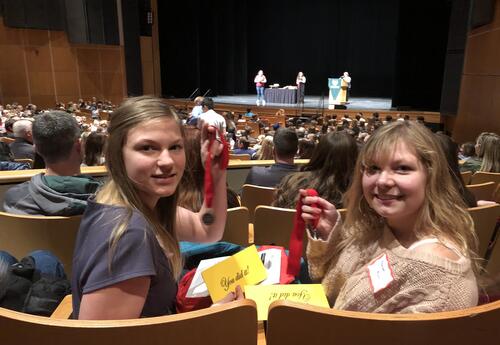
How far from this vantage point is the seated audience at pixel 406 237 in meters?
1.02

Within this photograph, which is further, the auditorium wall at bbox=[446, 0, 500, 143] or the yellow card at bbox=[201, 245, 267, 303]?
the auditorium wall at bbox=[446, 0, 500, 143]

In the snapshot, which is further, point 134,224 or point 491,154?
point 491,154

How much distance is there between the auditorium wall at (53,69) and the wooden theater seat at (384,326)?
1398 centimetres

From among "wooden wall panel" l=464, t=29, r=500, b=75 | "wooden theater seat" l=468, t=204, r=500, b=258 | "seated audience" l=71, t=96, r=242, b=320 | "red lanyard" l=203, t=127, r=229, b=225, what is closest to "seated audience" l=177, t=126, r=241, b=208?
"red lanyard" l=203, t=127, r=229, b=225

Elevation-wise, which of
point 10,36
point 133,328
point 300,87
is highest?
point 10,36

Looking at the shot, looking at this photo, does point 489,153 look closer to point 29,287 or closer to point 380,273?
point 380,273

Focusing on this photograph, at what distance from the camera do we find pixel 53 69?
12891 mm

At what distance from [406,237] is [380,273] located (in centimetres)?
18

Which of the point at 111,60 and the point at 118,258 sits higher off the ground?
the point at 111,60

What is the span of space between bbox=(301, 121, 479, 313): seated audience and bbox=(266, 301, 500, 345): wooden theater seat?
0.19 metres

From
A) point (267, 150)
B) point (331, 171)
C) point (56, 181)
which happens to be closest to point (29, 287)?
point (56, 181)

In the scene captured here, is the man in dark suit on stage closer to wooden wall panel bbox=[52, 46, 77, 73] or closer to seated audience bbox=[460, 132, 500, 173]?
seated audience bbox=[460, 132, 500, 173]

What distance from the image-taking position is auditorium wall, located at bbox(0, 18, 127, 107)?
12.1 m

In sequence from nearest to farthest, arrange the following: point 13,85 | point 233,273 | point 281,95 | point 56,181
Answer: point 233,273
point 56,181
point 13,85
point 281,95
